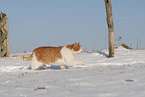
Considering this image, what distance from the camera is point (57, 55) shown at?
6961mm

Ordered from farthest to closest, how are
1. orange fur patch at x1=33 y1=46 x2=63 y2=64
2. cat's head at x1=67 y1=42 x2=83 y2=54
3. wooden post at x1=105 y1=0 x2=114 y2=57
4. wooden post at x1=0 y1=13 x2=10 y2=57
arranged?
wooden post at x1=0 y1=13 x2=10 y2=57 < wooden post at x1=105 y1=0 x2=114 y2=57 < orange fur patch at x1=33 y1=46 x2=63 y2=64 < cat's head at x1=67 y1=42 x2=83 y2=54

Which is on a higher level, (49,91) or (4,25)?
(4,25)

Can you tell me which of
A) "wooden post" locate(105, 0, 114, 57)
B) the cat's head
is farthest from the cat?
Result: "wooden post" locate(105, 0, 114, 57)

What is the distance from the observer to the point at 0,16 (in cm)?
1414

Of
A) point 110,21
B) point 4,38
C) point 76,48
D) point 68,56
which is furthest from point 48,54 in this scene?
point 4,38

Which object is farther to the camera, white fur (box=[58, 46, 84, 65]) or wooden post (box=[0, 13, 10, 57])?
wooden post (box=[0, 13, 10, 57])

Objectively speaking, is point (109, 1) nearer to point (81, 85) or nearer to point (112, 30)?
point (112, 30)

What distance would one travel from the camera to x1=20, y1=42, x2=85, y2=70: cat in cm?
686

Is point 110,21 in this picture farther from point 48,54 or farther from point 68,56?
point 48,54

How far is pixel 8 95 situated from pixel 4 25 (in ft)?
37.0

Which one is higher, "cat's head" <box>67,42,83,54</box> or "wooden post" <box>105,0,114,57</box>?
"wooden post" <box>105,0,114,57</box>

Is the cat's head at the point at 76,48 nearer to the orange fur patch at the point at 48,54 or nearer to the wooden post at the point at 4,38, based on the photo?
the orange fur patch at the point at 48,54

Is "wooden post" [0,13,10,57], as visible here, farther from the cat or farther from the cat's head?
the cat's head

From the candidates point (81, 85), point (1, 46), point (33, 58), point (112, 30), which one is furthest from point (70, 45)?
point (1, 46)
